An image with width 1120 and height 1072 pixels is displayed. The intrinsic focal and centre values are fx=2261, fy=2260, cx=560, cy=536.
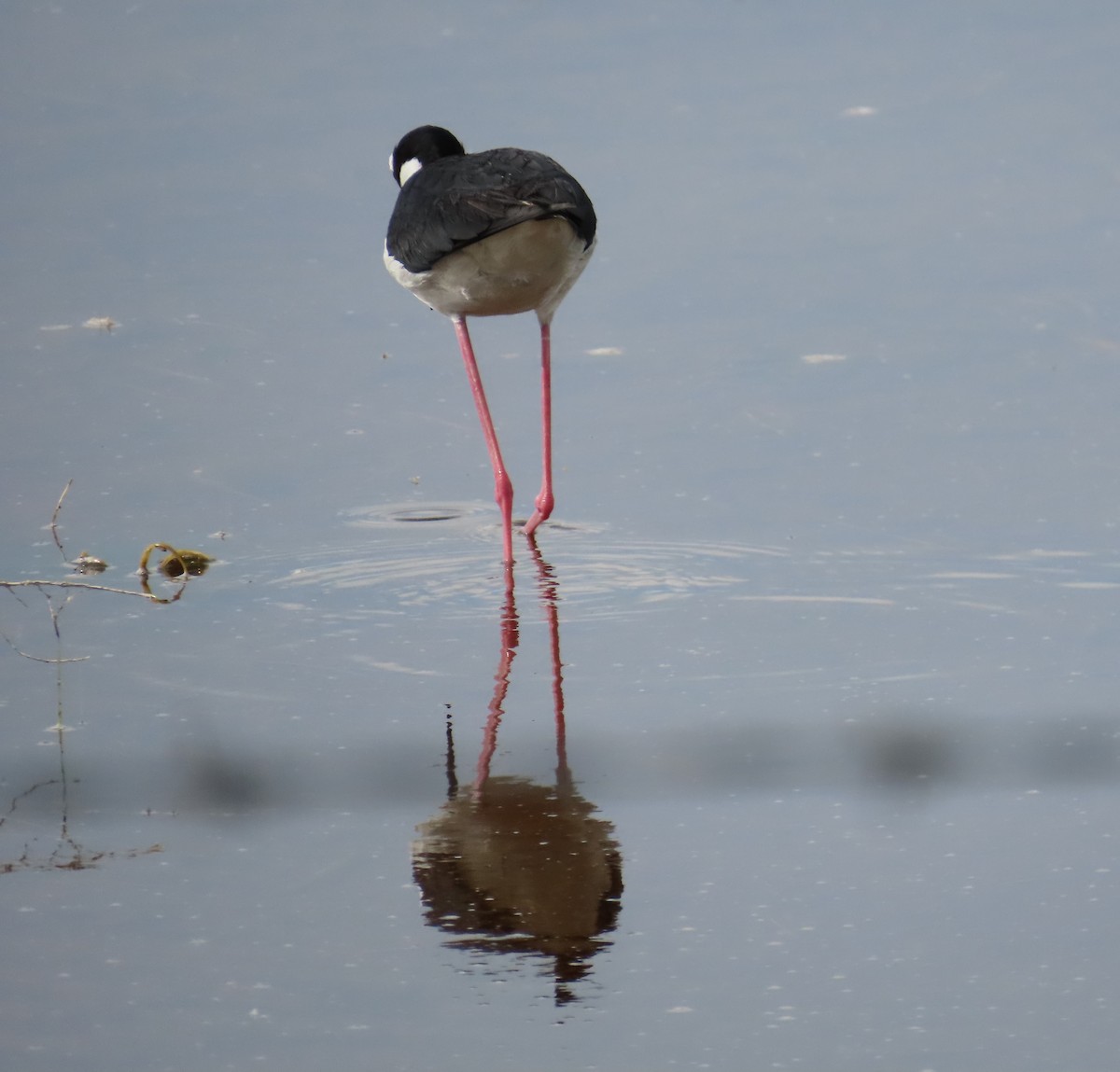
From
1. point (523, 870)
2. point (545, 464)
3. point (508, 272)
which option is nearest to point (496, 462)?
point (545, 464)

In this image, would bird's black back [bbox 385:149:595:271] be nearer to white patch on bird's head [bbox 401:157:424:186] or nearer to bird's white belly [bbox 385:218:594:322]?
bird's white belly [bbox 385:218:594:322]

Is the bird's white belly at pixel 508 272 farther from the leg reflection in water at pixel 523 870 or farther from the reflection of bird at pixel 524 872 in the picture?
the reflection of bird at pixel 524 872

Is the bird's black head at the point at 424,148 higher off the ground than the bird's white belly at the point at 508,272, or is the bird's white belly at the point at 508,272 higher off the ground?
the bird's black head at the point at 424,148

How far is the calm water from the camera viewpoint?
3869 millimetres

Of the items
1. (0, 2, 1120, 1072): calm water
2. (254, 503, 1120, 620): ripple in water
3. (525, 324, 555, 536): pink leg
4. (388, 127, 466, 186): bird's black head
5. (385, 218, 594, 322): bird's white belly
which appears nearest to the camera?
(0, 2, 1120, 1072): calm water

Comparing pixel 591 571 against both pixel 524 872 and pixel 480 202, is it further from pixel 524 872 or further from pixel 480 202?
pixel 524 872

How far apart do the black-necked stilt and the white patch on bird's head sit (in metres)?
0.11

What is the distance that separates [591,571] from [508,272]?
0.97 m

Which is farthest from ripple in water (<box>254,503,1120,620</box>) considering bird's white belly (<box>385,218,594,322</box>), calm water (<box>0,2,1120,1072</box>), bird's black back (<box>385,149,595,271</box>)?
bird's black back (<box>385,149,595,271</box>)

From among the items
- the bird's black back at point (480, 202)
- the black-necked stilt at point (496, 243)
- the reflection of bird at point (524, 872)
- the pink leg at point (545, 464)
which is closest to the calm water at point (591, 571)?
the reflection of bird at point (524, 872)

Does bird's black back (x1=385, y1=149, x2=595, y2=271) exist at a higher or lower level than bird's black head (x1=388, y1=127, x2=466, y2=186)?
lower

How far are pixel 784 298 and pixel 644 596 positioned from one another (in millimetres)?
3194

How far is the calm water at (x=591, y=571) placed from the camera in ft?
12.7

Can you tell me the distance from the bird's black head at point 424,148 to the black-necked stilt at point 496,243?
0.28 feet
